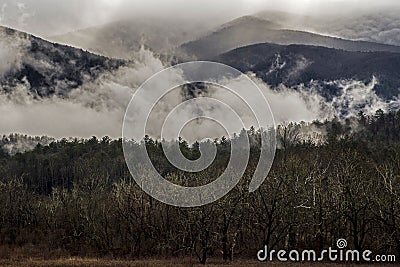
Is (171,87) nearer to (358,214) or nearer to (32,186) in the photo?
(358,214)

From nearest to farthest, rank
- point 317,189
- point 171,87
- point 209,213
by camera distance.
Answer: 1. point 171,87
2. point 209,213
3. point 317,189

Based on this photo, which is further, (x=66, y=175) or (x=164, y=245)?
(x=66, y=175)

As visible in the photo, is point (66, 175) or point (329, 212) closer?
point (329, 212)

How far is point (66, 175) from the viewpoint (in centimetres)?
13075

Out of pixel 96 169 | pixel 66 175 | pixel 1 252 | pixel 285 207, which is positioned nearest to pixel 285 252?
pixel 285 207

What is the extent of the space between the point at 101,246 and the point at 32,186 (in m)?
68.8

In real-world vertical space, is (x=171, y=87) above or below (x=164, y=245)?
above

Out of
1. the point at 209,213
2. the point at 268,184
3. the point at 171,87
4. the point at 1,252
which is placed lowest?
the point at 1,252

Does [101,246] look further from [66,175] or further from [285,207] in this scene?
[66,175]

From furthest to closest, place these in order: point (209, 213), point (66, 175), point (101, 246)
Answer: point (66, 175), point (101, 246), point (209, 213)

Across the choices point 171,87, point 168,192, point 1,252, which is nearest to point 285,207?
point 168,192

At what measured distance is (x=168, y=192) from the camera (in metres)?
61.8

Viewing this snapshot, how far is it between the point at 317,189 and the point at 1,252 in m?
39.3

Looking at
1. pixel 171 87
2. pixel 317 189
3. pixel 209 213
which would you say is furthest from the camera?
pixel 317 189
